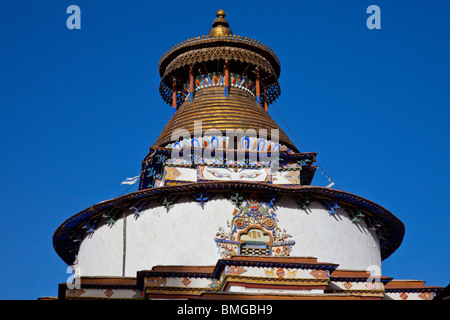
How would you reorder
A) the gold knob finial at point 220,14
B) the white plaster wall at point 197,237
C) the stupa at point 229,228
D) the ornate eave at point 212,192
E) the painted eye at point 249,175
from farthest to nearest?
the gold knob finial at point 220,14, the painted eye at point 249,175, the ornate eave at point 212,192, the white plaster wall at point 197,237, the stupa at point 229,228

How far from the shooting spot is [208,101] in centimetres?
2742

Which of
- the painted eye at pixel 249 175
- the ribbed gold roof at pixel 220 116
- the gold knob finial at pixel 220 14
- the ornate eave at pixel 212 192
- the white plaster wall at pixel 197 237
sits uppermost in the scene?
the gold knob finial at pixel 220 14

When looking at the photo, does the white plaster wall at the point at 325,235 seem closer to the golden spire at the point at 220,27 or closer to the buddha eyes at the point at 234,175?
the buddha eyes at the point at 234,175

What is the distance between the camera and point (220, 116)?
2627cm

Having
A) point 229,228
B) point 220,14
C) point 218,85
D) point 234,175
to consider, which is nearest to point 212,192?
point 229,228

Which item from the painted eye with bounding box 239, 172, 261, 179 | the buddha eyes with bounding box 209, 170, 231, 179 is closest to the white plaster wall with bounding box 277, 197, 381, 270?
the painted eye with bounding box 239, 172, 261, 179

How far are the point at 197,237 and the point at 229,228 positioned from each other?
1.09m

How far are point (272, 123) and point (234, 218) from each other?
7144 millimetres

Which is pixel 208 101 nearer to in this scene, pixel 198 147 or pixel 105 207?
pixel 198 147

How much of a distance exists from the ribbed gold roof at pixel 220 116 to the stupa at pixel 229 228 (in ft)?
0.21

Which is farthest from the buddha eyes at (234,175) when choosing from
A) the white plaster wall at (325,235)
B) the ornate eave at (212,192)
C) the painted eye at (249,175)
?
the white plaster wall at (325,235)

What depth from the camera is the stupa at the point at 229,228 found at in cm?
1952
